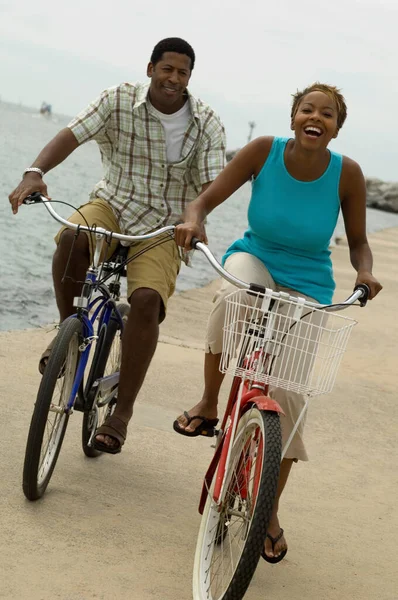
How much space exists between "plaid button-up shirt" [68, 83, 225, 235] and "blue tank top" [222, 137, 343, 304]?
1020 millimetres

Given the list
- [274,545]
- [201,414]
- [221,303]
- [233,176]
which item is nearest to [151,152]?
[233,176]

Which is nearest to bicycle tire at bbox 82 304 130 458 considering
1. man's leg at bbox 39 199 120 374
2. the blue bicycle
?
the blue bicycle

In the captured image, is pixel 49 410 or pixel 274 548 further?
pixel 49 410

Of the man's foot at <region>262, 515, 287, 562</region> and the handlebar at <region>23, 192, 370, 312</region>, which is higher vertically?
the handlebar at <region>23, 192, 370, 312</region>

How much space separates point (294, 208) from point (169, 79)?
136 cm

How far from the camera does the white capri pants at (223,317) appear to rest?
14.7 feet

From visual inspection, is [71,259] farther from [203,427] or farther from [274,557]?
[274,557]

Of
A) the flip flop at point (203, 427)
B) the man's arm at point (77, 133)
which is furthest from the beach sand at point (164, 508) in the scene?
the man's arm at point (77, 133)

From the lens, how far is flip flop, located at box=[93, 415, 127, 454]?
5.09 m

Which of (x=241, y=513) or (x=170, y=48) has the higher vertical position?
(x=170, y=48)

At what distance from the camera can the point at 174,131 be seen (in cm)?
561

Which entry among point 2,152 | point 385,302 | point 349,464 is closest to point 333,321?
point 385,302

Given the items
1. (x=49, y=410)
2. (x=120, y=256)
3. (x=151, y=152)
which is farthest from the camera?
(x=151, y=152)

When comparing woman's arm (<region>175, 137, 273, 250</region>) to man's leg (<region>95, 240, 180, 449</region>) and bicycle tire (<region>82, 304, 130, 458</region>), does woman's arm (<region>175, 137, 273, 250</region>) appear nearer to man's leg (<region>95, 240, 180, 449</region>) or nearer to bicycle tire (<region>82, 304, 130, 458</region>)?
man's leg (<region>95, 240, 180, 449</region>)
